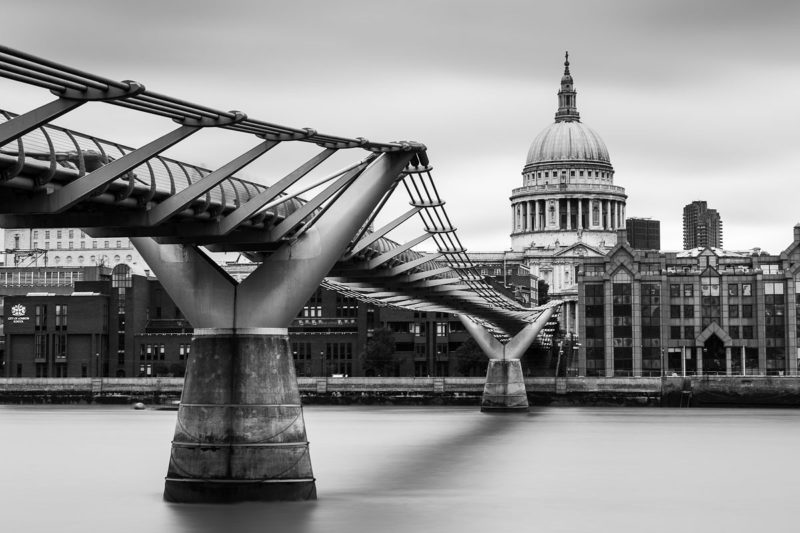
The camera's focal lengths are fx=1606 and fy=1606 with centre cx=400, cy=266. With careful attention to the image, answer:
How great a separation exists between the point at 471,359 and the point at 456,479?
83114 millimetres

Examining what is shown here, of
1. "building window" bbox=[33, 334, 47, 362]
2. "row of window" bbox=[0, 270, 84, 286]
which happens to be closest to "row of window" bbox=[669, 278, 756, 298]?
"building window" bbox=[33, 334, 47, 362]

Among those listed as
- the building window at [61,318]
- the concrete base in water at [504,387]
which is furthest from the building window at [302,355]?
the concrete base in water at [504,387]

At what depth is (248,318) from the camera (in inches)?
1379

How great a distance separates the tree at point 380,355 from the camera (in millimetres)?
130375

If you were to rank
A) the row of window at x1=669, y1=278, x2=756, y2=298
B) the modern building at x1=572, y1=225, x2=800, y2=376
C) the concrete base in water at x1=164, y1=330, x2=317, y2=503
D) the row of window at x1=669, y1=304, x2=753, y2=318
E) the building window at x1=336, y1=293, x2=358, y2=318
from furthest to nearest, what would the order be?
the building window at x1=336, y1=293, x2=358, y2=318
the row of window at x1=669, y1=278, x2=756, y2=298
the row of window at x1=669, y1=304, x2=753, y2=318
the modern building at x1=572, y1=225, x2=800, y2=376
the concrete base in water at x1=164, y1=330, x2=317, y2=503

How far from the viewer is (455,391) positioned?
118250mm

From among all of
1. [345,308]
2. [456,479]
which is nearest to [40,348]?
[345,308]

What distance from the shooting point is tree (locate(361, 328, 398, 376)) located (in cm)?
13038

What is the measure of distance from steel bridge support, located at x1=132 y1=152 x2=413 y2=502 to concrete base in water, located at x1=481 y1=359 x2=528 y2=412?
6306 cm

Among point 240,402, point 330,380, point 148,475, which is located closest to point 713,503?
point 240,402

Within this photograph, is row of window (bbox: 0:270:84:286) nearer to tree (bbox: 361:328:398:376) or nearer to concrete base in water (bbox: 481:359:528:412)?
tree (bbox: 361:328:398:376)

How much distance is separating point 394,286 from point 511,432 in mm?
16070

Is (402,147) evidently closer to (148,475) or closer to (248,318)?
(248,318)

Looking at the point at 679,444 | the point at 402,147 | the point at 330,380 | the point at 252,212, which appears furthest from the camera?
the point at 330,380
